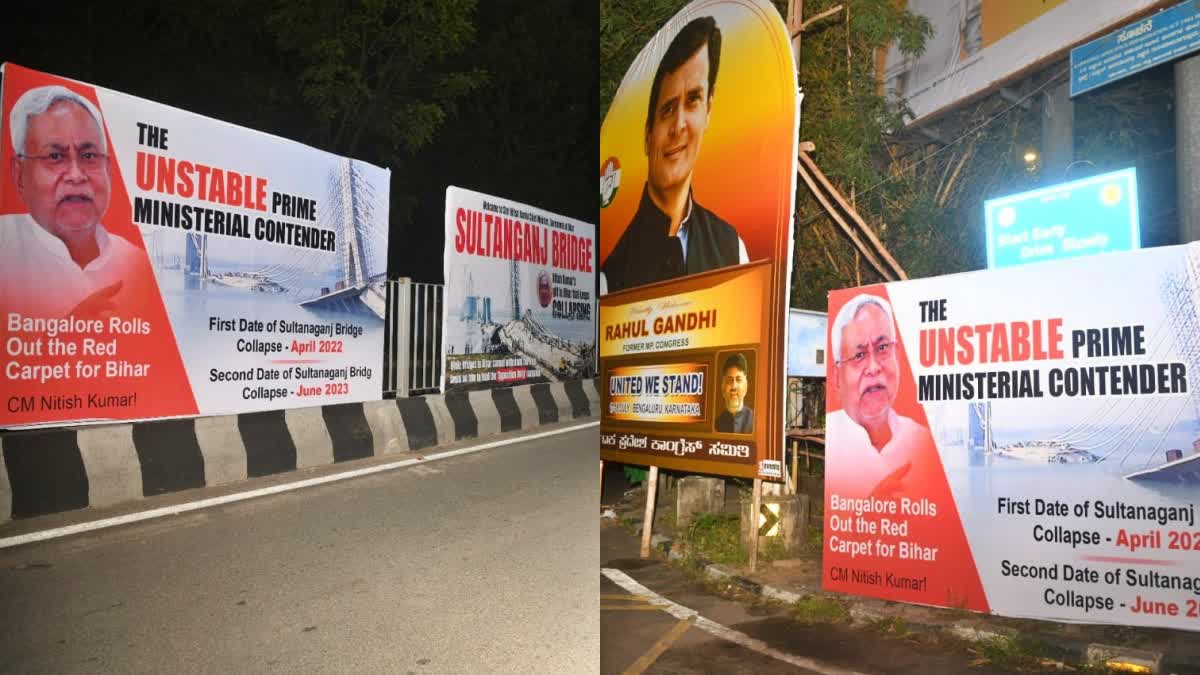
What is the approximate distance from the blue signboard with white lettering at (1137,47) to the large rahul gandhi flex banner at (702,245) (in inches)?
181

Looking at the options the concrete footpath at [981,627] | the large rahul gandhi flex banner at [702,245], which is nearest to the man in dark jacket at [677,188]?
the large rahul gandhi flex banner at [702,245]

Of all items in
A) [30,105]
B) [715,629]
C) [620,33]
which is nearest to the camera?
[715,629]

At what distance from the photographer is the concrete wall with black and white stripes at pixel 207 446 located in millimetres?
7391

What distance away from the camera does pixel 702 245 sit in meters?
7.48

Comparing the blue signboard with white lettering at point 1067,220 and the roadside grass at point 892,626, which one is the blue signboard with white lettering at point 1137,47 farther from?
the roadside grass at point 892,626

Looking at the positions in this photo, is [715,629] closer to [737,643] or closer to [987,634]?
[737,643]

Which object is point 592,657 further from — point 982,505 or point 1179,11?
point 1179,11

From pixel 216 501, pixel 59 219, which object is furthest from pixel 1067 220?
pixel 59 219

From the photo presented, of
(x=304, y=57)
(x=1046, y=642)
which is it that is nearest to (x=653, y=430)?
(x=1046, y=642)

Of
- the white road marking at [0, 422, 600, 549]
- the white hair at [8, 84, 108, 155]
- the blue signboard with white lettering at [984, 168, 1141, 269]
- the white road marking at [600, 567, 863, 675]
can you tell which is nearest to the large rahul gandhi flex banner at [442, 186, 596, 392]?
the white road marking at [0, 422, 600, 549]

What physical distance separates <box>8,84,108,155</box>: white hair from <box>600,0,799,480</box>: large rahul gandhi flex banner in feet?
15.9

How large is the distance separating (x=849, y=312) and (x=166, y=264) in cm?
636

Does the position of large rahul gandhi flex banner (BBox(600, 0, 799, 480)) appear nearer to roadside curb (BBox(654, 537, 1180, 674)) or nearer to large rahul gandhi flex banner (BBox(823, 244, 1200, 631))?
large rahul gandhi flex banner (BBox(823, 244, 1200, 631))

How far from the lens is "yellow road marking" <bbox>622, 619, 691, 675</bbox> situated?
193 inches
